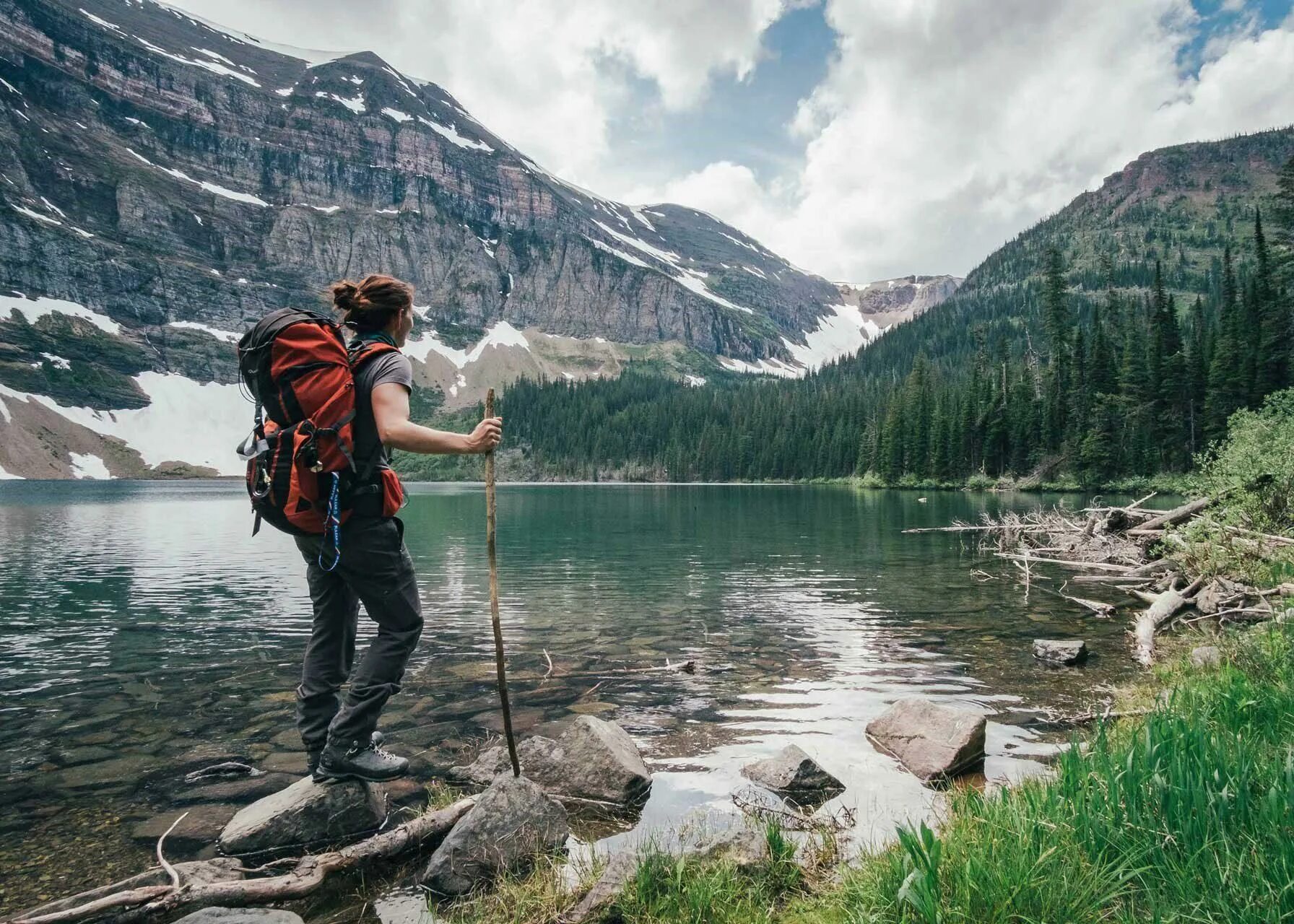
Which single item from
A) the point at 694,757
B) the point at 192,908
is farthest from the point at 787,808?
the point at 192,908

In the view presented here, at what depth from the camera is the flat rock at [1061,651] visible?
11867 millimetres

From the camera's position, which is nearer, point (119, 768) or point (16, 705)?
point (119, 768)

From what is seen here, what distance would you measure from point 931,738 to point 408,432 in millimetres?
6561

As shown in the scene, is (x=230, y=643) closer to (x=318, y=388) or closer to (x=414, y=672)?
(x=414, y=672)

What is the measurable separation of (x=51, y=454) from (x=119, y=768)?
214 meters

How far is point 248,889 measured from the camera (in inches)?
190

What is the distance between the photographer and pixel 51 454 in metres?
169

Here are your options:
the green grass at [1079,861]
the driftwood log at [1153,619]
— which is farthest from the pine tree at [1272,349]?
the green grass at [1079,861]

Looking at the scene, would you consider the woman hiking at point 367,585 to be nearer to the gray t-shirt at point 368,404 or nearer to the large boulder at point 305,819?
the gray t-shirt at point 368,404

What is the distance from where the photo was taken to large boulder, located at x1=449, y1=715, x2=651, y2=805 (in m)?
6.89

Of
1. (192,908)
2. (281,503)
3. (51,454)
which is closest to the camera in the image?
(192,908)

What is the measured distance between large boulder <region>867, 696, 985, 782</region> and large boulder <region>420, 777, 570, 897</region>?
4028mm

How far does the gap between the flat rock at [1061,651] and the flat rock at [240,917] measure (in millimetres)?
12013

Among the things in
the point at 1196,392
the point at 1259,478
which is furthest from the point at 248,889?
the point at 1196,392
